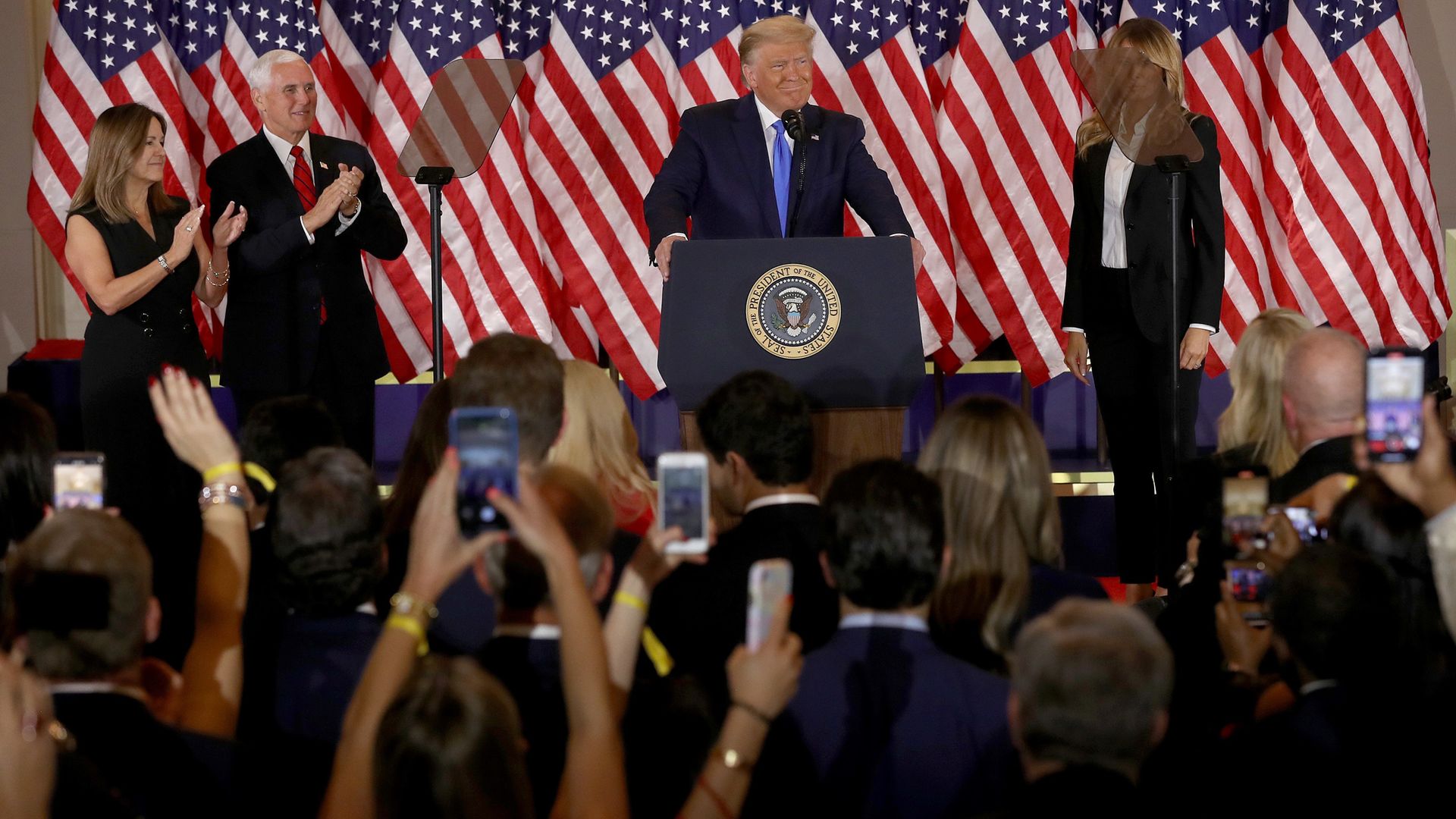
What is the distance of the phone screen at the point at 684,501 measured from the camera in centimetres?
218

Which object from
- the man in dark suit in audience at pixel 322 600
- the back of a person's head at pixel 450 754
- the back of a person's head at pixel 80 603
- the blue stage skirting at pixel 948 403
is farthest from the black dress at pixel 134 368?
the back of a person's head at pixel 450 754

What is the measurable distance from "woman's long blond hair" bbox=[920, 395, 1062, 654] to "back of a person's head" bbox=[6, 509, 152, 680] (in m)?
1.24

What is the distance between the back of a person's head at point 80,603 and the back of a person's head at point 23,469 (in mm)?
1031

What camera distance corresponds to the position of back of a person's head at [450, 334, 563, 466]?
2.79 meters

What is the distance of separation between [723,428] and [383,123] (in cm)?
400

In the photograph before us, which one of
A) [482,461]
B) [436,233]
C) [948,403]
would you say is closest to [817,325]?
[436,233]

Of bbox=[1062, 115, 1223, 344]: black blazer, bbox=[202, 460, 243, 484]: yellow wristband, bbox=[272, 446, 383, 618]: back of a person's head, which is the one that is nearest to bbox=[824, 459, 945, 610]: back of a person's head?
bbox=[272, 446, 383, 618]: back of a person's head

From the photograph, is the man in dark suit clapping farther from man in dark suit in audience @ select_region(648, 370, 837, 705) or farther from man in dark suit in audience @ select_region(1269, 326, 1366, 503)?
man in dark suit in audience @ select_region(1269, 326, 1366, 503)

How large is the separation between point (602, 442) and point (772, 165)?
64.5 inches

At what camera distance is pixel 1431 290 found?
6.51m

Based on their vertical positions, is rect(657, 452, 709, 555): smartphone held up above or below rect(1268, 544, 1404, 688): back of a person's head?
above

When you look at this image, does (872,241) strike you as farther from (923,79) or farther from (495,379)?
(923,79)

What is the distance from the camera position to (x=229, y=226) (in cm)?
462

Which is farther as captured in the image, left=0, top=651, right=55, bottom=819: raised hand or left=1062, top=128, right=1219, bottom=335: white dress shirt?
left=1062, top=128, right=1219, bottom=335: white dress shirt
